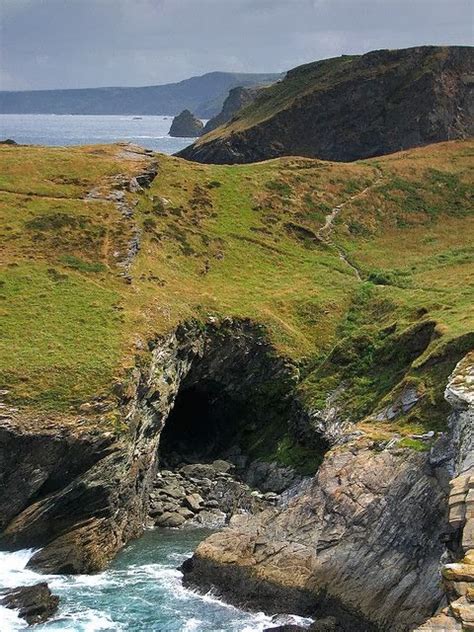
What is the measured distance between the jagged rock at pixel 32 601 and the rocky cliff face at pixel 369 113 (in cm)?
13039

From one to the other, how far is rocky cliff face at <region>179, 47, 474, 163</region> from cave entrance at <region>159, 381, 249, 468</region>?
331 ft

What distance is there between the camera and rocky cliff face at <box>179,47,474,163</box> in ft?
518

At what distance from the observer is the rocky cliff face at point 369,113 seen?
518ft

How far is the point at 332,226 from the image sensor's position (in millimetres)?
97875

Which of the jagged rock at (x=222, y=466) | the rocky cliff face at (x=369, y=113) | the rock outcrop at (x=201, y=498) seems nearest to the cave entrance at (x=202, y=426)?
the jagged rock at (x=222, y=466)

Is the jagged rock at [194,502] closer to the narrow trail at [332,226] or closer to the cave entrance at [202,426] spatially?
the cave entrance at [202,426]

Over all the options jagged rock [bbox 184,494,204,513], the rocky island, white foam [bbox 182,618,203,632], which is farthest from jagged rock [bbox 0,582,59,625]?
jagged rock [bbox 184,494,204,513]

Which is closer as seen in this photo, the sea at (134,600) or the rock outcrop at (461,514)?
the rock outcrop at (461,514)

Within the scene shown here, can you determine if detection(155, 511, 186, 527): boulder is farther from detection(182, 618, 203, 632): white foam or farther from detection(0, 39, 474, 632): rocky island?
detection(182, 618, 203, 632): white foam

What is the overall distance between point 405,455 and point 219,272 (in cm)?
3695

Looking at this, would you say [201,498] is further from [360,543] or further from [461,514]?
[461,514]

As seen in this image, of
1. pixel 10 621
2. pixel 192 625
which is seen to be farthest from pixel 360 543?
pixel 10 621

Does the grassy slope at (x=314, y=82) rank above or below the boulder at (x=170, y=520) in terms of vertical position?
above

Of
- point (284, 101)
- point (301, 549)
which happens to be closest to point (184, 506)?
point (301, 549)
